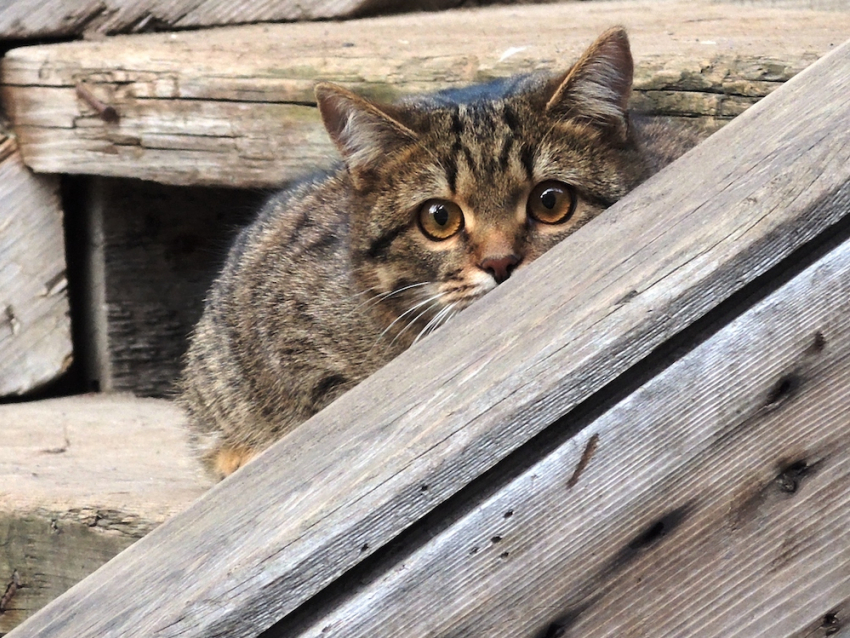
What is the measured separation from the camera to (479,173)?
2.24 meters

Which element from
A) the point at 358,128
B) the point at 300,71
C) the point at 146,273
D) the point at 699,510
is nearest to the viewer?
the point at 699,510

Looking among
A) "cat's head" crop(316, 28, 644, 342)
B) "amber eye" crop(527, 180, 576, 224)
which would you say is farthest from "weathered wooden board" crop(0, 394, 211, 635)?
"amber eye" crop(527, 180, 576, 224)

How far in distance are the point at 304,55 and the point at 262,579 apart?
1.95 metres

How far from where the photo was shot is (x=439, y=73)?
9.04 feet

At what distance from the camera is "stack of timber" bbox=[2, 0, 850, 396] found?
8.24 ft

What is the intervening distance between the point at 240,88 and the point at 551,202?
1102mm

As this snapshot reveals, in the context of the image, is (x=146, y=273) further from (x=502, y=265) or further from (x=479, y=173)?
(x=502, y=265)

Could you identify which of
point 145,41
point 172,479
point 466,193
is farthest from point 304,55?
point 172,479

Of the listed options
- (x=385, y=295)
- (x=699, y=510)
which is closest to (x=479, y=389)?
(x=699, y=510)

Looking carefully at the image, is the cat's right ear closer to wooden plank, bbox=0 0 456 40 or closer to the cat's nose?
the cat's nose

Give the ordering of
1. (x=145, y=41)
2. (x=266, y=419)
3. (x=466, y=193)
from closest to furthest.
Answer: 1. (x=466, y=193)
2. (x=266, y=419)
3. (x=145, y=41)

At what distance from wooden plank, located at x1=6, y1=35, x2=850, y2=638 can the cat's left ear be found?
67 centimetres

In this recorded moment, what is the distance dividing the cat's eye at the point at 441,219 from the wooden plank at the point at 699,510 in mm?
1074

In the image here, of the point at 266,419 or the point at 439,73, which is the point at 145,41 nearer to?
the point at 439,73
